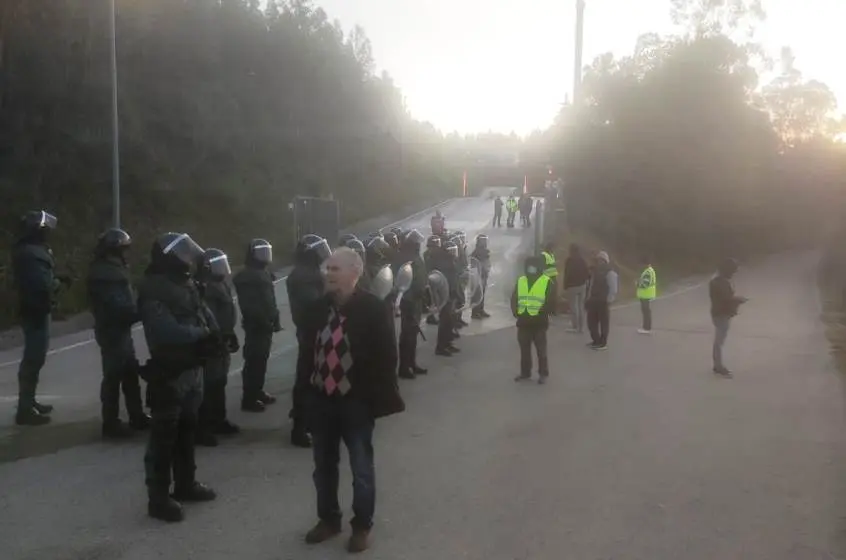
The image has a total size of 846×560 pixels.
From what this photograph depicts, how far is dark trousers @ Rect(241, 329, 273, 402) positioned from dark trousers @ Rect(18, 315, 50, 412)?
192cm

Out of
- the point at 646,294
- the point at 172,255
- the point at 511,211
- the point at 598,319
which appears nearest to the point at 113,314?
the point at 172,255

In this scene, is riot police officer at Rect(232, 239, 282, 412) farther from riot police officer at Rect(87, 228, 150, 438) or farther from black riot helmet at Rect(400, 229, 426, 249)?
black riot helmet at Rect(400, 229, 426, 249)

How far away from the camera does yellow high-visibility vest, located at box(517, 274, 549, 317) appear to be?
11.1 m

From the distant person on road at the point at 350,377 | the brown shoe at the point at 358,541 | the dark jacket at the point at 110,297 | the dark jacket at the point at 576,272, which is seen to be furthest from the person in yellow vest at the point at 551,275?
the brown shoe at the point at 358,541

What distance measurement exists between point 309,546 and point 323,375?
108 centimetres

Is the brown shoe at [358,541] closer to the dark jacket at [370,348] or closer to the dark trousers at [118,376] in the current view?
the dark jacket at [370,348]

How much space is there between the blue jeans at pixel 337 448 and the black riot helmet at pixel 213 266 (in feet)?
8.57

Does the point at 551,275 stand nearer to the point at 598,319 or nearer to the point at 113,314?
the point at 598,319

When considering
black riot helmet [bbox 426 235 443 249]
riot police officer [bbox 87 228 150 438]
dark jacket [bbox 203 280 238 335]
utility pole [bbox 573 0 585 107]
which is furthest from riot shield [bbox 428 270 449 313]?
utility pole [bbox 573 0 585 107]

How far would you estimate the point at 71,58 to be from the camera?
30.0 metres

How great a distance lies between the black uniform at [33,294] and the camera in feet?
26.4

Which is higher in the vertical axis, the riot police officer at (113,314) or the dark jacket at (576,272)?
the riot police officer at (113,314)

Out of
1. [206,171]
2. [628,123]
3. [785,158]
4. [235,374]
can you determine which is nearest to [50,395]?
[235,374]

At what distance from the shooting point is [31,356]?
8.23 metres
